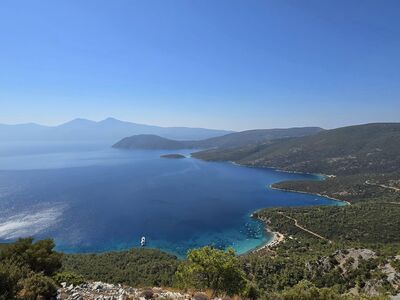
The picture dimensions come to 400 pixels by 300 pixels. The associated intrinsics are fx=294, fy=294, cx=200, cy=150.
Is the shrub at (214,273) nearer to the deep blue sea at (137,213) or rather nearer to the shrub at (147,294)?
the shrub at (147,294)

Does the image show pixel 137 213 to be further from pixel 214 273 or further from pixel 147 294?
pixel 147 294

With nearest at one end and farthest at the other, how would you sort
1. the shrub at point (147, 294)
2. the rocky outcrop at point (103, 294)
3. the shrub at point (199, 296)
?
the rocky outcrop at point (103, 294) → the shrub at point (147, 294) → the shrub at point (199, 296)

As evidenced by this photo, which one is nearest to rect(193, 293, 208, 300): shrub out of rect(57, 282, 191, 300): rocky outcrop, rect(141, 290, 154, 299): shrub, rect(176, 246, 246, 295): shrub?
rect(57, 282, 191, 300): rocky outcrop

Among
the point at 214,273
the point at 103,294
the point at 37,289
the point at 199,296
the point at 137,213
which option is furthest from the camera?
the point at 137,213

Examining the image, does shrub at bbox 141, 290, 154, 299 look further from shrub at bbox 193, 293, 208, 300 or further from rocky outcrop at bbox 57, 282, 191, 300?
shrub at bbox 193, 293, 208, 300

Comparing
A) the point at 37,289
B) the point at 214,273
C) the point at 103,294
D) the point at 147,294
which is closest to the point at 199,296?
the point at 147,294

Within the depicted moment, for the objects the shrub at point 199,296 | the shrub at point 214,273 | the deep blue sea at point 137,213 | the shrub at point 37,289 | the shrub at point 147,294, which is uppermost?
the shrub at point 37,289

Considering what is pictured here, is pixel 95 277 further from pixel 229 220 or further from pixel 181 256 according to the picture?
pixel 229 220

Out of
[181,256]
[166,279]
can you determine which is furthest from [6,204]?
[166,279]

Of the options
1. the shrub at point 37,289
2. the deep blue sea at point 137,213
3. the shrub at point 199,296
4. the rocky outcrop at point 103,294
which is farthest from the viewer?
the deep blue sea at point 137,213

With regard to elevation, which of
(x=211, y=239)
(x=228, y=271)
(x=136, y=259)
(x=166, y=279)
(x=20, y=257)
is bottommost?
(x=211, y=239)

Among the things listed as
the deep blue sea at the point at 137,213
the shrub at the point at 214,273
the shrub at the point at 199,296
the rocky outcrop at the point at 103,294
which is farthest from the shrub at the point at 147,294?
the deep blue sea at the point at 137,213
